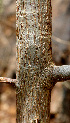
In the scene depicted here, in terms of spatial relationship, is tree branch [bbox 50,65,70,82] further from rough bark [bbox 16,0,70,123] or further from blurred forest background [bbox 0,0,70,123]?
blurred forest background [bbox 0,0,70,123]

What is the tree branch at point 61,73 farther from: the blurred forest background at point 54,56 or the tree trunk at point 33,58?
the blurred forest background at point 54,56

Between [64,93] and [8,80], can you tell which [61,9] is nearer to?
[64,93]

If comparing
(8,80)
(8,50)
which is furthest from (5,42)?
(8,80)

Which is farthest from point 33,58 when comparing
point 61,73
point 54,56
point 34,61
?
point 54,56

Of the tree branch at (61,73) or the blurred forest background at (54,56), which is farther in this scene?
the blurred forest background at (54,56)

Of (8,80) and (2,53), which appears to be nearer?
(8,80)

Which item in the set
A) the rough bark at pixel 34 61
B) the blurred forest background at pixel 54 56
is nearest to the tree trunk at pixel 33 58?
the rough bark at pixel 34 61
